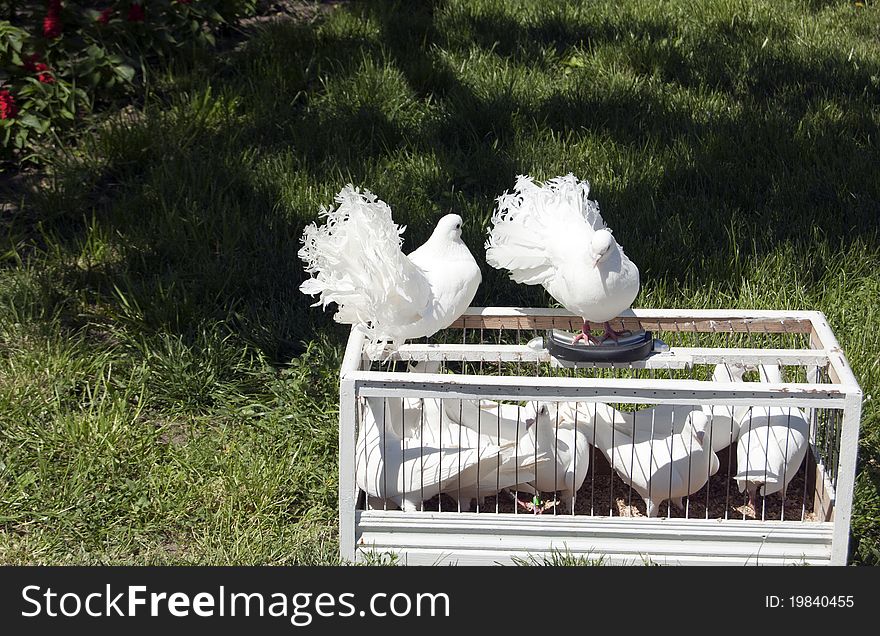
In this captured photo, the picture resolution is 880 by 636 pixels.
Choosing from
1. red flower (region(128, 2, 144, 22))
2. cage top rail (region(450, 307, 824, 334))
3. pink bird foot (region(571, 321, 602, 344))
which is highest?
red flower (region(128, 2, 144, 22))

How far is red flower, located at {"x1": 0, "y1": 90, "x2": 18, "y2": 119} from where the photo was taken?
179 inches

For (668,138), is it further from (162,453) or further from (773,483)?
(162,453)

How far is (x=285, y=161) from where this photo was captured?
4625 mm

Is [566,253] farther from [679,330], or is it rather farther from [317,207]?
[317,207]

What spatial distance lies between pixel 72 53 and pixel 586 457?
3.45 meters

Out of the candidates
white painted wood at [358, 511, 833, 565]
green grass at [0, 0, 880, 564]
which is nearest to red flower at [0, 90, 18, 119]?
green grass at [0, 0, 880, 564]

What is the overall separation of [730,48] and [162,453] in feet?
12.5

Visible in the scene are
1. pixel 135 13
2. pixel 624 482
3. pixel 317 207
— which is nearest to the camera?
pixel 624 482

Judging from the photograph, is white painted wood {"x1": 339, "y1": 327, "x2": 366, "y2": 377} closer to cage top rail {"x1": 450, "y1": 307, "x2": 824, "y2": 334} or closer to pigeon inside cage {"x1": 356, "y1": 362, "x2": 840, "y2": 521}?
pigeon inside cage {"x1": 356, "y1": 362, "x2": 840, "y2": 521}

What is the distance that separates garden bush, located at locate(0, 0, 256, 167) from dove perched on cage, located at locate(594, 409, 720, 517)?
3068mm

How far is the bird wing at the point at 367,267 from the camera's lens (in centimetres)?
258

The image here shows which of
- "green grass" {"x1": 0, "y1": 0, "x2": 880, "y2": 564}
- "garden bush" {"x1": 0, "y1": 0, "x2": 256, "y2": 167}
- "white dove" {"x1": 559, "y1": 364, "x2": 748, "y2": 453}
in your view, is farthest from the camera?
"garden bush" {"x1": 0, "y1": 0, "x2": 256, "y2": 167}

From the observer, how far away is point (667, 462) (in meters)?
2.76

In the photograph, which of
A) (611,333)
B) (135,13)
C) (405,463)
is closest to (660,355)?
(611,333)
